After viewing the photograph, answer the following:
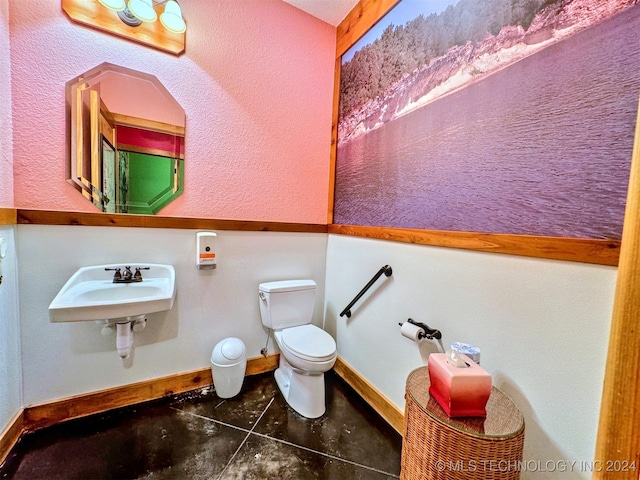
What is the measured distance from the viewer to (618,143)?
79 cm

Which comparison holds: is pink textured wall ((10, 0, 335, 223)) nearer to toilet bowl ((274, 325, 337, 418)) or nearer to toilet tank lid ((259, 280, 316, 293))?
toilet tank lid ((259, 280, 316, 293))

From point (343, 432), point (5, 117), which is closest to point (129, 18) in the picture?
point (5, 117)

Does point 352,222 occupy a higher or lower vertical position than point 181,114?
lower

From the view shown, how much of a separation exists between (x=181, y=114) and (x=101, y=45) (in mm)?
476

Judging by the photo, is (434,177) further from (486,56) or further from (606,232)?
(606,232)

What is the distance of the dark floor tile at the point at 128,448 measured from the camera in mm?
1186

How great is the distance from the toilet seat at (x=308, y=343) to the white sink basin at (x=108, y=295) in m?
0.74

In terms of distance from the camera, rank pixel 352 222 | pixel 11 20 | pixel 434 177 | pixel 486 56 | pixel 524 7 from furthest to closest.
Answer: pixel 352 222
pixel 434 177
pixel 11 20
pixel 486 56
pixel 524 7

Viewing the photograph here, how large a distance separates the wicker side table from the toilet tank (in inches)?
40.2

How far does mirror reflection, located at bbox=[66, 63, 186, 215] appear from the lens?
1387 mm

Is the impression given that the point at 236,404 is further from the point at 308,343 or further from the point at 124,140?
the point at 124,140

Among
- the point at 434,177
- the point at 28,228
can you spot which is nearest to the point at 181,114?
the point at 28,228

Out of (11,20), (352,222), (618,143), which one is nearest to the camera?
(618,143)

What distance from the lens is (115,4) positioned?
4.50 ft
